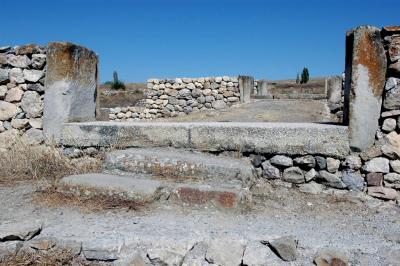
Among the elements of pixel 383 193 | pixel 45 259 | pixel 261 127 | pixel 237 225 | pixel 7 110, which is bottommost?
pixel 45 259

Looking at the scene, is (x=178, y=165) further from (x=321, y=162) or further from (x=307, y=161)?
(x=321, y=162)

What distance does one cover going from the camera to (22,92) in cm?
502

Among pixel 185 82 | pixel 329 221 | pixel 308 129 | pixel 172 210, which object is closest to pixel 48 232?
pixel 172 210

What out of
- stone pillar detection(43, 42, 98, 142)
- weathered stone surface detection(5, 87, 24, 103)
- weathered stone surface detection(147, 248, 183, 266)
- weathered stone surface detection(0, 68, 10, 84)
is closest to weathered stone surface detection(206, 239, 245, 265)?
weathered stone surface detection(147, 248, 183, 266)

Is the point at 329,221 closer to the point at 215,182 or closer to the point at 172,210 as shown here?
the point at 215,182

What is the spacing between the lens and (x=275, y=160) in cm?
405

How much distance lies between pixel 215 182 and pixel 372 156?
1.53 meters

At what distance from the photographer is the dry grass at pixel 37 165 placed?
4.32 m

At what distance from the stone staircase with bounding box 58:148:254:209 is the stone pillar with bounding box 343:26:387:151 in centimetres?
113

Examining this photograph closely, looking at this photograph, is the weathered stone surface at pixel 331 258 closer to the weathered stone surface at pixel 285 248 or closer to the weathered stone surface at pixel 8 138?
the weathered stone surface at pixel 285 248

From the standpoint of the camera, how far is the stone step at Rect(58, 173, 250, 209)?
3484 millimetres

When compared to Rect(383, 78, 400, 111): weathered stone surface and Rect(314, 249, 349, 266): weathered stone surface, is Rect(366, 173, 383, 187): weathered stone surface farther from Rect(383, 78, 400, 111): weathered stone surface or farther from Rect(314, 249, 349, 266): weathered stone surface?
Rect(314, 249, 349, 266): weathered stone surface

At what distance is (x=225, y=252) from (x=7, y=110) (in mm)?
3639

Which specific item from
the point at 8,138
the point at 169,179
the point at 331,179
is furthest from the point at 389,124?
the point at 8,138
